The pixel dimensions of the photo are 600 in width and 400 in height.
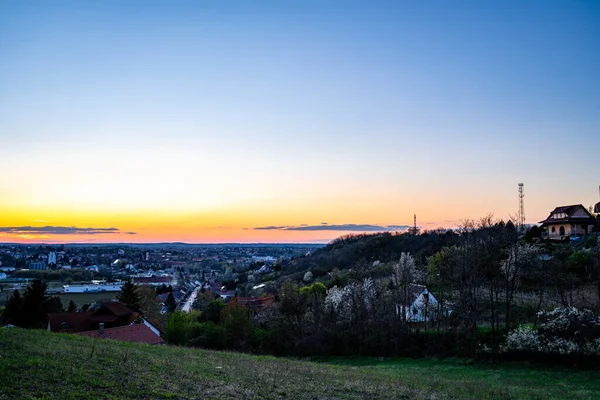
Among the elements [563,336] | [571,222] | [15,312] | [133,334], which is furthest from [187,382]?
[571,222]

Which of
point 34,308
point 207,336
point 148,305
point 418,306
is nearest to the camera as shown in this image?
point 418,306

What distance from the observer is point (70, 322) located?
139ft

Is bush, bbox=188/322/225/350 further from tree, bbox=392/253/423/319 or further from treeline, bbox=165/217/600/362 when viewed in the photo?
tree, bbox=392/253/423/319

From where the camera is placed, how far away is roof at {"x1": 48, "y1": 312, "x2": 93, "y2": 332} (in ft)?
136

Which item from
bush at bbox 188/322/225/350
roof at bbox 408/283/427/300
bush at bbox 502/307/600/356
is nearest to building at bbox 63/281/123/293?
bush at bbox 188/322/225/350

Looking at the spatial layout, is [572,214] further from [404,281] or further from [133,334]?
[133,334]

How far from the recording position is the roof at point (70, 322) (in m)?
41.4

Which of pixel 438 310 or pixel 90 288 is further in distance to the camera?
pixel 90 288

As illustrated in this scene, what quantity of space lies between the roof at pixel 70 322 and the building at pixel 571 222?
58.9 m

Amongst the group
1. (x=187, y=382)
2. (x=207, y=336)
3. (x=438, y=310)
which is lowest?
(x=207, y=336)

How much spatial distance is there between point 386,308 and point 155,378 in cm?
2993

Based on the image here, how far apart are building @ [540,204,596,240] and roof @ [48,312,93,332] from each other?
5889cm

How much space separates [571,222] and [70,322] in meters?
62.5

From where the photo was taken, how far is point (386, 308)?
133ft
